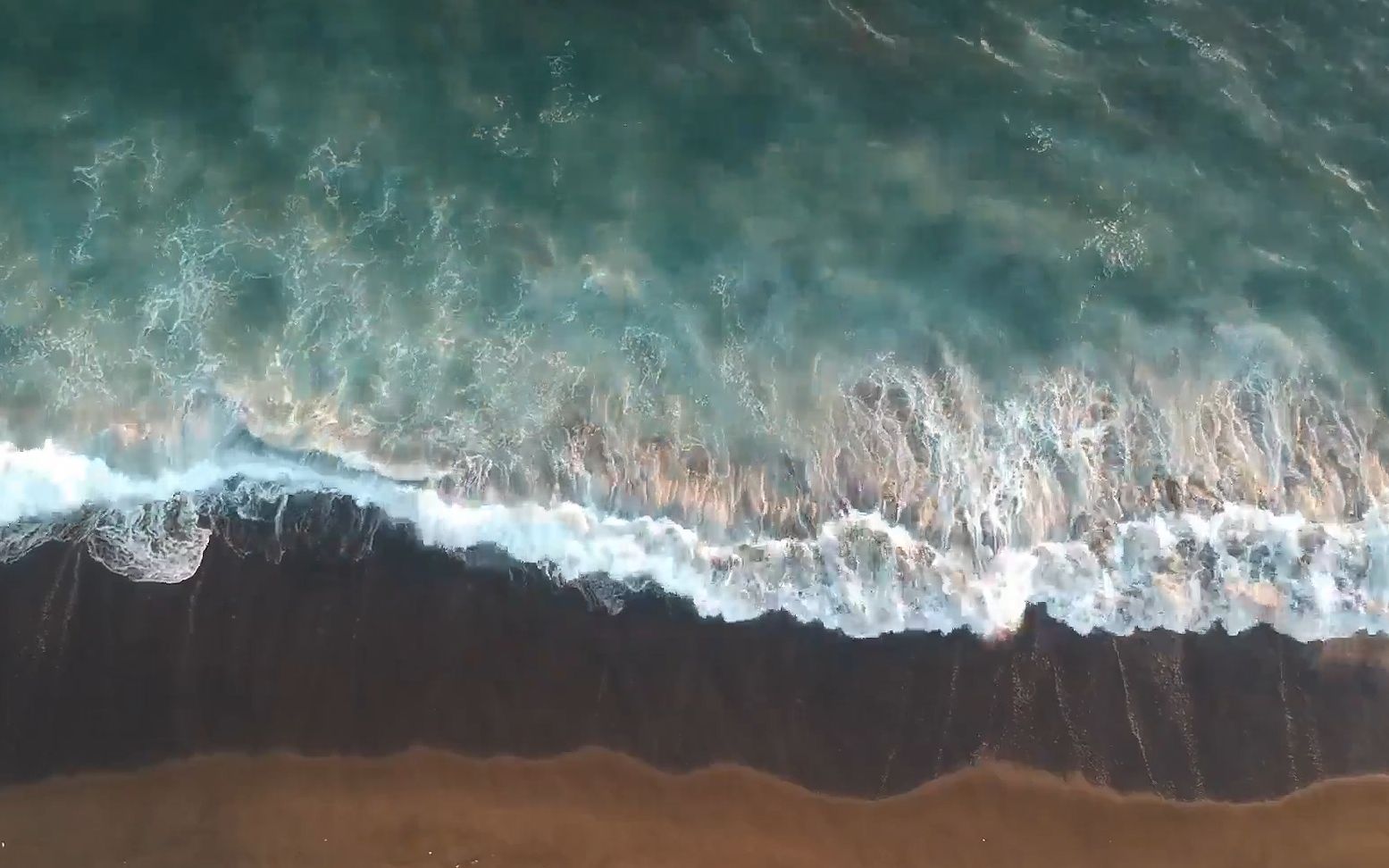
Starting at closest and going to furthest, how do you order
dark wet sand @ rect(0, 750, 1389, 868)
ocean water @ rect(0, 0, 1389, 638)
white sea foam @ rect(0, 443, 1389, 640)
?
dark wet sand @ rect(0, 750, 1389, 868), white sea foam @ rect(0, 443, 1389, 640), ocean water @ rect(0, 0, 1389, 638)

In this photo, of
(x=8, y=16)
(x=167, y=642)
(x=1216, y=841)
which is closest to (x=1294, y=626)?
(x=1216, y=841)

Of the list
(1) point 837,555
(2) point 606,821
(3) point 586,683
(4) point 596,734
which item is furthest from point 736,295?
→ (2) point 606,821

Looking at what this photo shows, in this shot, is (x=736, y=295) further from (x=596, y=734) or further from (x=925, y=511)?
(x=596, y=734)

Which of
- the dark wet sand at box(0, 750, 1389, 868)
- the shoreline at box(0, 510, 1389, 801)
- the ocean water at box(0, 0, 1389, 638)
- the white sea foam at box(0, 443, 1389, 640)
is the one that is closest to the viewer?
the dark wet sand at box(0, 750, 1389, 868)

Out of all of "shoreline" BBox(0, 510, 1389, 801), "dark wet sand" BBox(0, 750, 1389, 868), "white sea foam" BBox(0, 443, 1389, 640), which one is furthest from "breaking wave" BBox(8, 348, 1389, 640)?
"dark wet sand" BBox(0, 750, 1389, 868)

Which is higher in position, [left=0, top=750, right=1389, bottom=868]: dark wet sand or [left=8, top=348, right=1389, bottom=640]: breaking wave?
[left=8, top=348, right=1389, bottom=640]: breaking wave

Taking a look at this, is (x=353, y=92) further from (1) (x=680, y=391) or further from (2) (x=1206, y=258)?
(2) (x=1206, y=258)

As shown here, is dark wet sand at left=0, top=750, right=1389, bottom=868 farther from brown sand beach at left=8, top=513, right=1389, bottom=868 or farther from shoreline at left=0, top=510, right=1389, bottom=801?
shoreline at left=0, top=510, right=1389, bottom=801
